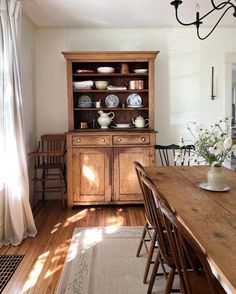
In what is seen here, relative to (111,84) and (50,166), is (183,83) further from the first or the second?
(50,166)

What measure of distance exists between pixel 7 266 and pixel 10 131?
1175 millimetres

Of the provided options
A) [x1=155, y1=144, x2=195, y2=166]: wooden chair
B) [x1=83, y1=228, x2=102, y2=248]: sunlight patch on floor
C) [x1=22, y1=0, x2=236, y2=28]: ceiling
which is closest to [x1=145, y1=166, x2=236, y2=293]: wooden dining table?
[x1=155, y1=144, x2=195, y2=166]: wooden chair

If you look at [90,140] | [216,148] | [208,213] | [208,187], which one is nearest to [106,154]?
[90,140]

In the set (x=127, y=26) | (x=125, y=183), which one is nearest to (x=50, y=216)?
(x=125, y=183)

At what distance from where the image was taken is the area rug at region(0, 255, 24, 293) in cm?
214

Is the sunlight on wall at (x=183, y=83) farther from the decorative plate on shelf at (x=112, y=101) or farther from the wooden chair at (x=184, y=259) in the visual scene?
the wooden chair at (x=184, y=259)

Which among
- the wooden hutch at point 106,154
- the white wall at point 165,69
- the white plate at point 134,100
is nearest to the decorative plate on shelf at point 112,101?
the white plate at point 134,100

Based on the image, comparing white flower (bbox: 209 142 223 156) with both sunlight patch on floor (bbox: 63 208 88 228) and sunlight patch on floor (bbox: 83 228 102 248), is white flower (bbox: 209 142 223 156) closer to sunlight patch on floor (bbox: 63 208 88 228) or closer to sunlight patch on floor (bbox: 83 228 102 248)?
sunlight patch on floor (bbox: 83 228 102 248)

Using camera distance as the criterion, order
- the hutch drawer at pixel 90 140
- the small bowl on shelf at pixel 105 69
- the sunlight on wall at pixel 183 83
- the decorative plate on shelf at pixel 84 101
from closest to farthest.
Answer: the hutch drawer at pixel 90 140, the small bowl on shelf at pixel 105 69, the decorative plate on shelf at pixel 84 101, the sunlight on wall at pixel 183 83

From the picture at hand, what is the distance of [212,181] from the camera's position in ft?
6.35

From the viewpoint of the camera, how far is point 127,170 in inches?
145

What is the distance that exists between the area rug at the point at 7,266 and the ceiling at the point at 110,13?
2612 mm

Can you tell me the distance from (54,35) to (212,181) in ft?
10.5

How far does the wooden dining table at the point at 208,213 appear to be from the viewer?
3.26 feet
